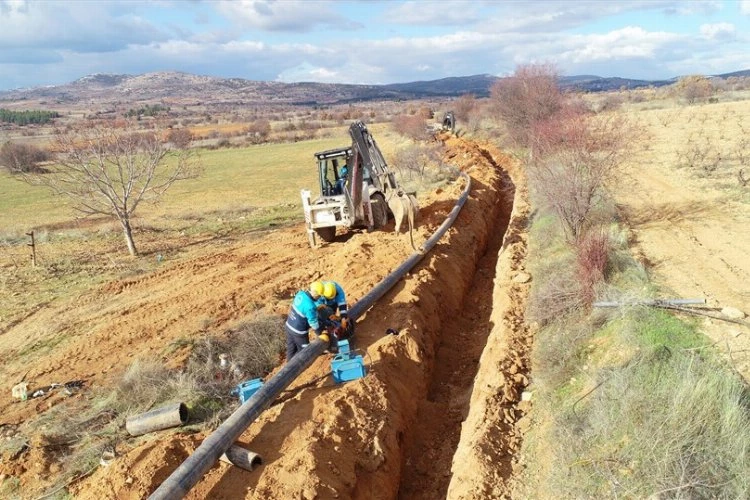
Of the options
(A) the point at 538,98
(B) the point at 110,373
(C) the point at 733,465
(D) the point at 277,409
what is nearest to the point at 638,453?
(C) the point at 733,465

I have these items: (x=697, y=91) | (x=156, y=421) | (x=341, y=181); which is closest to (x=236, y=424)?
(x=156, y=421)

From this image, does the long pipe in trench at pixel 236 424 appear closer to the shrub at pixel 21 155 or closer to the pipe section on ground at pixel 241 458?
the pipe section on ground at pixel 241 458

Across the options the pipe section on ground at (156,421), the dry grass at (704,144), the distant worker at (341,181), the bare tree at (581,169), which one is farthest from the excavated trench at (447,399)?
the dry grass at (704,144)

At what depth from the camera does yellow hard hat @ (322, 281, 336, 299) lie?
9006 mm

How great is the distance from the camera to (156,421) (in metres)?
8.05

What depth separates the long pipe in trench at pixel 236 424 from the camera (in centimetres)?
596

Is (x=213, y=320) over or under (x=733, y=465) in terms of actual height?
under

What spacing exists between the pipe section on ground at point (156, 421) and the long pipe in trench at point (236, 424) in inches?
39.2

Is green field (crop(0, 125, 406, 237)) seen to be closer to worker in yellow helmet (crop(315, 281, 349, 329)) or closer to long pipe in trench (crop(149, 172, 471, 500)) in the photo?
worker in yellow helmet (crop(315, 281, 349, 329))

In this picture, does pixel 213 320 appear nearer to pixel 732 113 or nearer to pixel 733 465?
pixel 733 465

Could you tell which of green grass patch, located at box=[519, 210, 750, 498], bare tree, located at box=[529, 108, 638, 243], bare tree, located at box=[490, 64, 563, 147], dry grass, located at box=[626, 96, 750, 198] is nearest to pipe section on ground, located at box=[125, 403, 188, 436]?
green grass patch, located at box=[519, 210, 750, 498]

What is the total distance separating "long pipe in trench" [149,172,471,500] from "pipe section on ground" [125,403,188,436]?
997 mm

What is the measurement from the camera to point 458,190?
70.5 feet

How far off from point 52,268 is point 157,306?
24.2 feet
